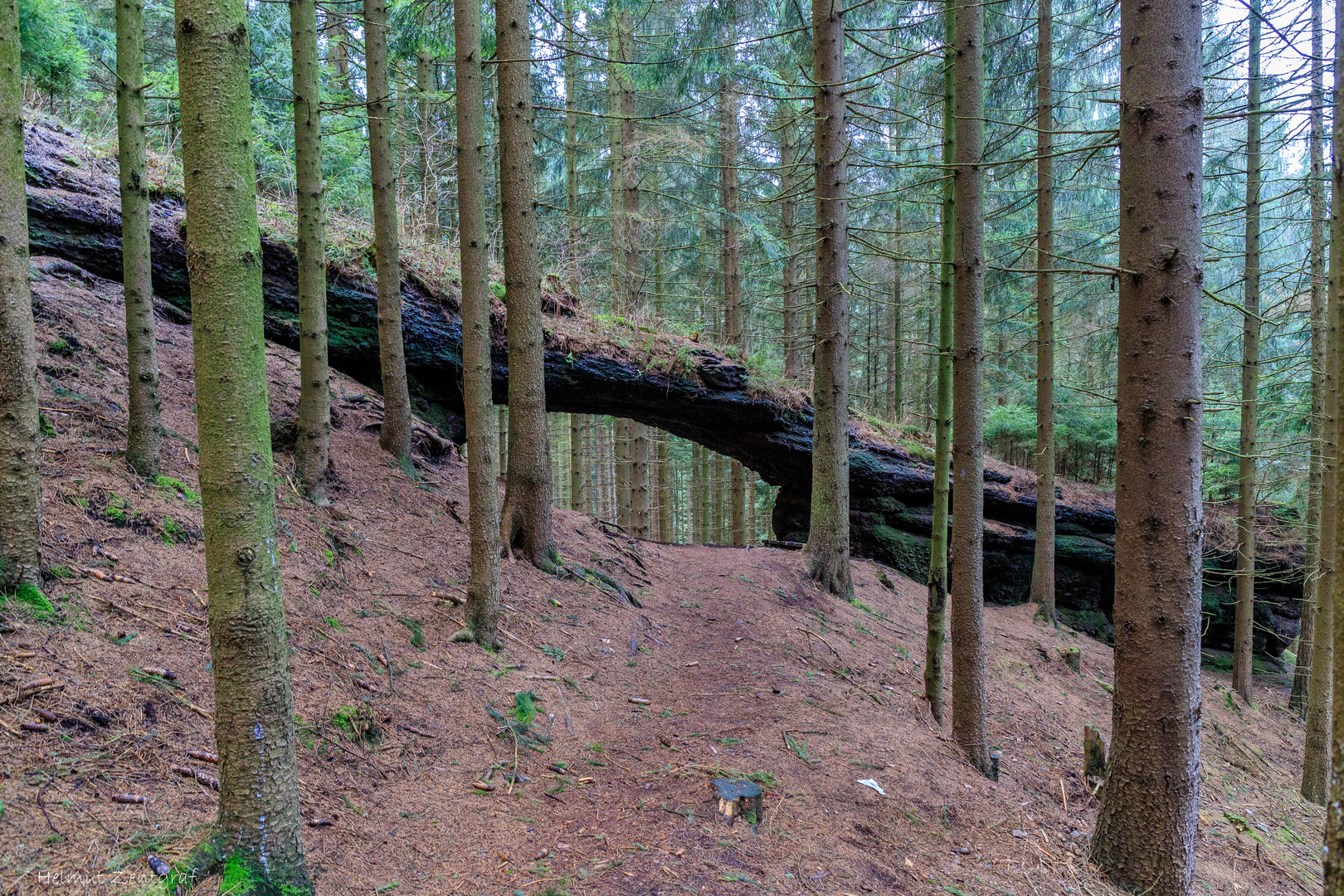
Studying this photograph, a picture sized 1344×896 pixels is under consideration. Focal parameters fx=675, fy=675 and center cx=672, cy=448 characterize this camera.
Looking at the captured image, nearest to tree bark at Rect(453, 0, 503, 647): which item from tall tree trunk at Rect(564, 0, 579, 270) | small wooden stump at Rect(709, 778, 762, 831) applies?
small wooden stump at Rect(709, 778, 762, 831)

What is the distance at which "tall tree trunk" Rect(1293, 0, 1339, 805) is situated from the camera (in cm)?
811

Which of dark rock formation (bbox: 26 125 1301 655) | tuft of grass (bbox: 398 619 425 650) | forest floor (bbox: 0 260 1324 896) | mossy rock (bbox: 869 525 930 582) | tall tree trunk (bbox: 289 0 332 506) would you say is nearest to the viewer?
forest floor (bbox: 0 260 1324 896)

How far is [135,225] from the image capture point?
15.8 feet

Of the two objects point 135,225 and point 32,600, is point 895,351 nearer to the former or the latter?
point 135,225

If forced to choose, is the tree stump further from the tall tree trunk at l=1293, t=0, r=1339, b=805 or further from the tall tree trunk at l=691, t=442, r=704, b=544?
the tall tree trunk at l=691, t=442, r=704, b=544

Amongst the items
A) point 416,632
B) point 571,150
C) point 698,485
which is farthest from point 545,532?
point 698,485

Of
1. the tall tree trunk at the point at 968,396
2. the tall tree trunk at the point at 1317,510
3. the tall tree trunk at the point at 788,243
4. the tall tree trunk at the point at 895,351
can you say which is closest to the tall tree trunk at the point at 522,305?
the tall tree trunk at the point at 968,396

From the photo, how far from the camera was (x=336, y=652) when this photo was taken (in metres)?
4.69

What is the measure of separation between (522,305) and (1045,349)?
9085 mm

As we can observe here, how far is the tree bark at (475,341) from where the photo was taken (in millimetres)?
5648

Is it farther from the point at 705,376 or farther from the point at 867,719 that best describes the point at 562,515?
the point at 867,719

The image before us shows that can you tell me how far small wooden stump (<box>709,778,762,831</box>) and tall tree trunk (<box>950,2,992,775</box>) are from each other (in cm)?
231

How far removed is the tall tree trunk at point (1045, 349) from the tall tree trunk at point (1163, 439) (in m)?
7.60

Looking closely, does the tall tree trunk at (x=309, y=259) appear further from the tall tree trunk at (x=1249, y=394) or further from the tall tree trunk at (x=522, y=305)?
the tall tree trunk at (x=1249, y=394)
